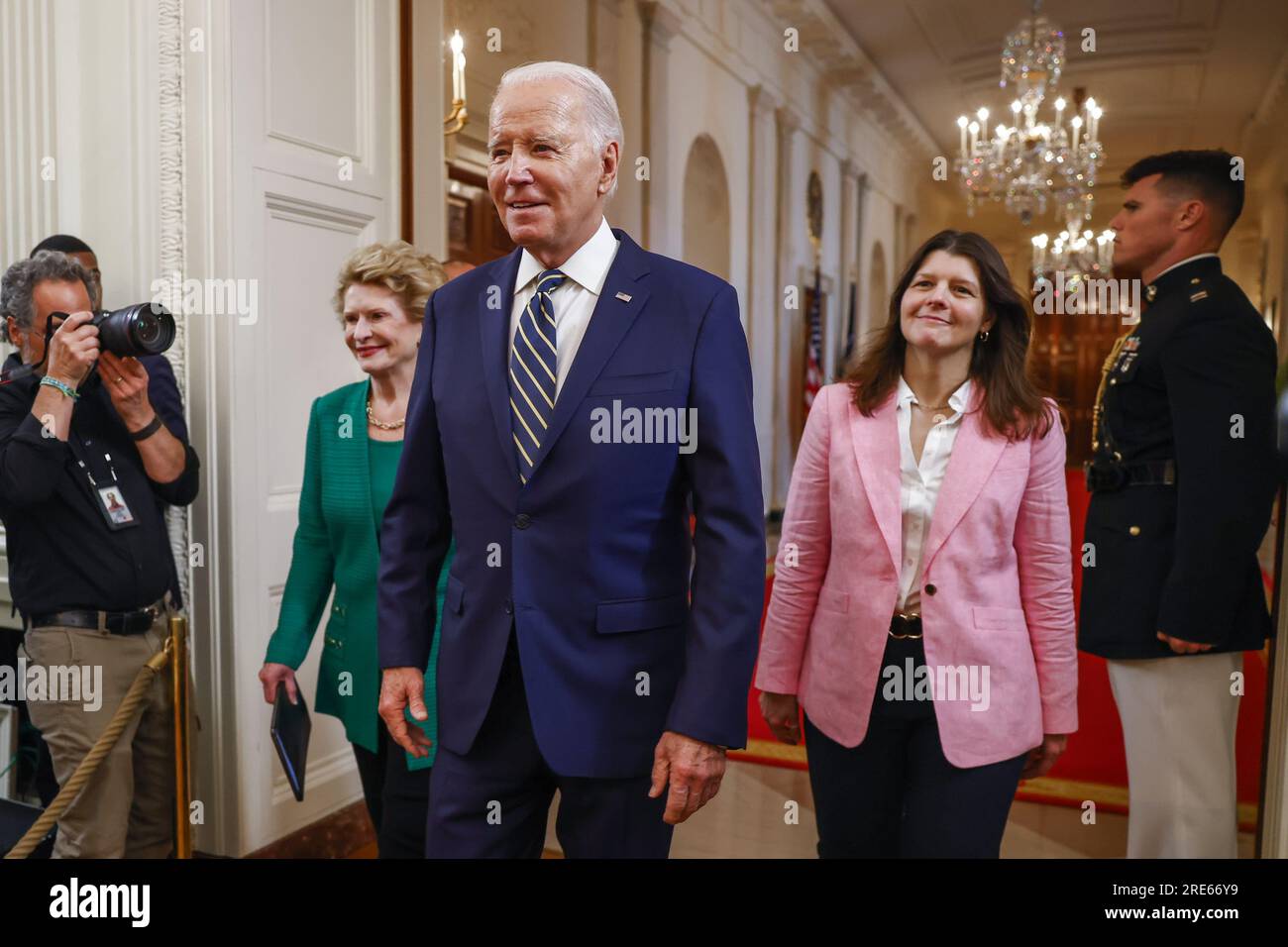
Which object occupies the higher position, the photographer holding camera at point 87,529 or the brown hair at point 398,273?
the brown hair at point 398,273

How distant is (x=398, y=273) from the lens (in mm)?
2113

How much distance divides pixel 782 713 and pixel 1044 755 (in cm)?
50

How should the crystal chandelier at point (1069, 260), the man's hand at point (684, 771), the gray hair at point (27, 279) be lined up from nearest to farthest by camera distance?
the man's hand at point (684, 771) → the gray hair at point (27, 279) → the crystal chandelier at point (1069, 260)

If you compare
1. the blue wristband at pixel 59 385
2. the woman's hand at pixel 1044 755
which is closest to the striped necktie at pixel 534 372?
the woman's hand at pixel 1044 755

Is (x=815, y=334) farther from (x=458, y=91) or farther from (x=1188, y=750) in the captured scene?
(x=1188, y=750)

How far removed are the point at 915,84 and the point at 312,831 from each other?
725cm

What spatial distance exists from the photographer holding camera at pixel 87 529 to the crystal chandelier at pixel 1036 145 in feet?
15.9

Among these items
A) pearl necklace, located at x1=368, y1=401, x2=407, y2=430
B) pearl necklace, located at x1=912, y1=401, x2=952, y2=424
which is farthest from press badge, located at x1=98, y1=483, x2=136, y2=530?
pearl necklace, located at x1=912, y1=401, x2=952, y2=424

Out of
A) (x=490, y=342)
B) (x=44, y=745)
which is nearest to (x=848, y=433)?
(x=490, y=342)

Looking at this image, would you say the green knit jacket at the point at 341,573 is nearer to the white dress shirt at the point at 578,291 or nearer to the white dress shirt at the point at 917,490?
the white dress shirt at the point at 578,291

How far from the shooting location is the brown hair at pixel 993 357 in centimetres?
183

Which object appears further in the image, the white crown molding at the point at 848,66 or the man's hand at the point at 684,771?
the white crown molding at the point at 848,66
